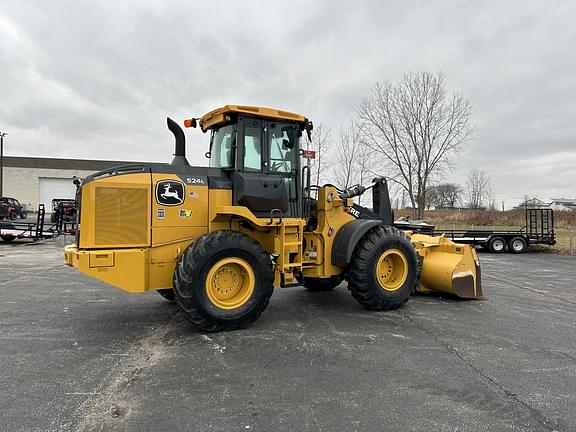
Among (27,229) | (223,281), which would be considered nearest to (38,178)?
(27,229)

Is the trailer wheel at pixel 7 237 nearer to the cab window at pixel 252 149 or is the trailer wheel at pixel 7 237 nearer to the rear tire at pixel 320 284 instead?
the rear tire at pixel 320 284

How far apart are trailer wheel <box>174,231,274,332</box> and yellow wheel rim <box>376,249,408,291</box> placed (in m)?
2.10

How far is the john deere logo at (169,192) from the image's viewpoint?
559 centimetres

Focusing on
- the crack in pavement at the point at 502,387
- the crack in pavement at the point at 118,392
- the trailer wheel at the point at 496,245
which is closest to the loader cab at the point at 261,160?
the crack in pavement at the point at 118,392

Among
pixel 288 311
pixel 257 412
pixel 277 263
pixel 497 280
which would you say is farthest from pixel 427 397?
pixel 497 280

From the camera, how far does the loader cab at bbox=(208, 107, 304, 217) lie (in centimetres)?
603

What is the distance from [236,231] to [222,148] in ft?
4.24

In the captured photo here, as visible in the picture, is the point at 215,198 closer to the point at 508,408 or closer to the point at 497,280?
the point at 508,408

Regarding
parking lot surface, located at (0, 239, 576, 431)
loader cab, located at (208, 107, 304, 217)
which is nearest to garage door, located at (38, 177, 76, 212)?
parking lot surface, located at (0, 239, 576, 431)

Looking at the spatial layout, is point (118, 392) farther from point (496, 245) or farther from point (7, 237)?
point (496, 245)

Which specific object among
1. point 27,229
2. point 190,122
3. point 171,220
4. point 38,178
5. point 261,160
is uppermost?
point 38,178

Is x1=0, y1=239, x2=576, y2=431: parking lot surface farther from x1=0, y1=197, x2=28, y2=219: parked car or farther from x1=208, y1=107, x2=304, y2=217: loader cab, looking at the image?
x1=0, y1=197, x2=28, y2=219: parked car

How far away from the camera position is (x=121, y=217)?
5.38 metres

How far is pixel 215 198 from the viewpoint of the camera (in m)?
5.93
